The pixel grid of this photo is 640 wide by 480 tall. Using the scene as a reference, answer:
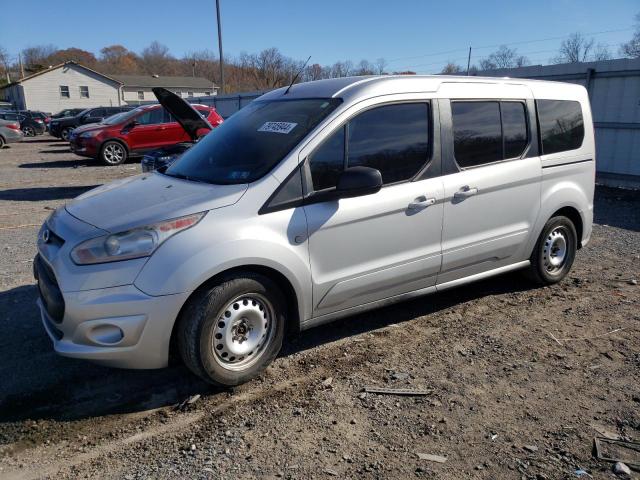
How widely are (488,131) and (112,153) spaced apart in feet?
44.7

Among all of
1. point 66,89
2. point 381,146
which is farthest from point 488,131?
point 66,89

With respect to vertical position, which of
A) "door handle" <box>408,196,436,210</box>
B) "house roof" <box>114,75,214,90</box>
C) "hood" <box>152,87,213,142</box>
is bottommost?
"door handle" <box>408,196,436,210</box>

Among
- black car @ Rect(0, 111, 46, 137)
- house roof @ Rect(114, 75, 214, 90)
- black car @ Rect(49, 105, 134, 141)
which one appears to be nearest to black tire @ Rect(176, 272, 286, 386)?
black car @ Rect(49, 105, 134, 141)

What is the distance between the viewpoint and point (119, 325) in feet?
10.00

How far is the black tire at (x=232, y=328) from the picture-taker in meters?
3.19

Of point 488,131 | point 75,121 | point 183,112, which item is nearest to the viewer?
point 488,131

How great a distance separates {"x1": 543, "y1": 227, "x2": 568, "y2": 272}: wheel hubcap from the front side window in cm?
195

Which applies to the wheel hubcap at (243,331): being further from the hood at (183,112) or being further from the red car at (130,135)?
the red car at (130,135)

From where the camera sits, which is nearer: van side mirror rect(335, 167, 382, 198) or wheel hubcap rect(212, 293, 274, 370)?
wheel hubcap rect(212, 293, 274, 370)

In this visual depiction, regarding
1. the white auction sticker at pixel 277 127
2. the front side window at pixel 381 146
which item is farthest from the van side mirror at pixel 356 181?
the white auction sticker at pixel 277 127

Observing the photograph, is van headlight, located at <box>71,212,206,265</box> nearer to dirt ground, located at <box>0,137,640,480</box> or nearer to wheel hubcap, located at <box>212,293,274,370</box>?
wheel hubcap, located at <box>212,293,274,370</box>

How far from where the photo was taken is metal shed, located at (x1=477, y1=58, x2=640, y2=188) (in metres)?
11.2

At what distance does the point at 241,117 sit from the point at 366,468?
301 cm

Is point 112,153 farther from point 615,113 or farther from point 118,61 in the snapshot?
point 118,61
